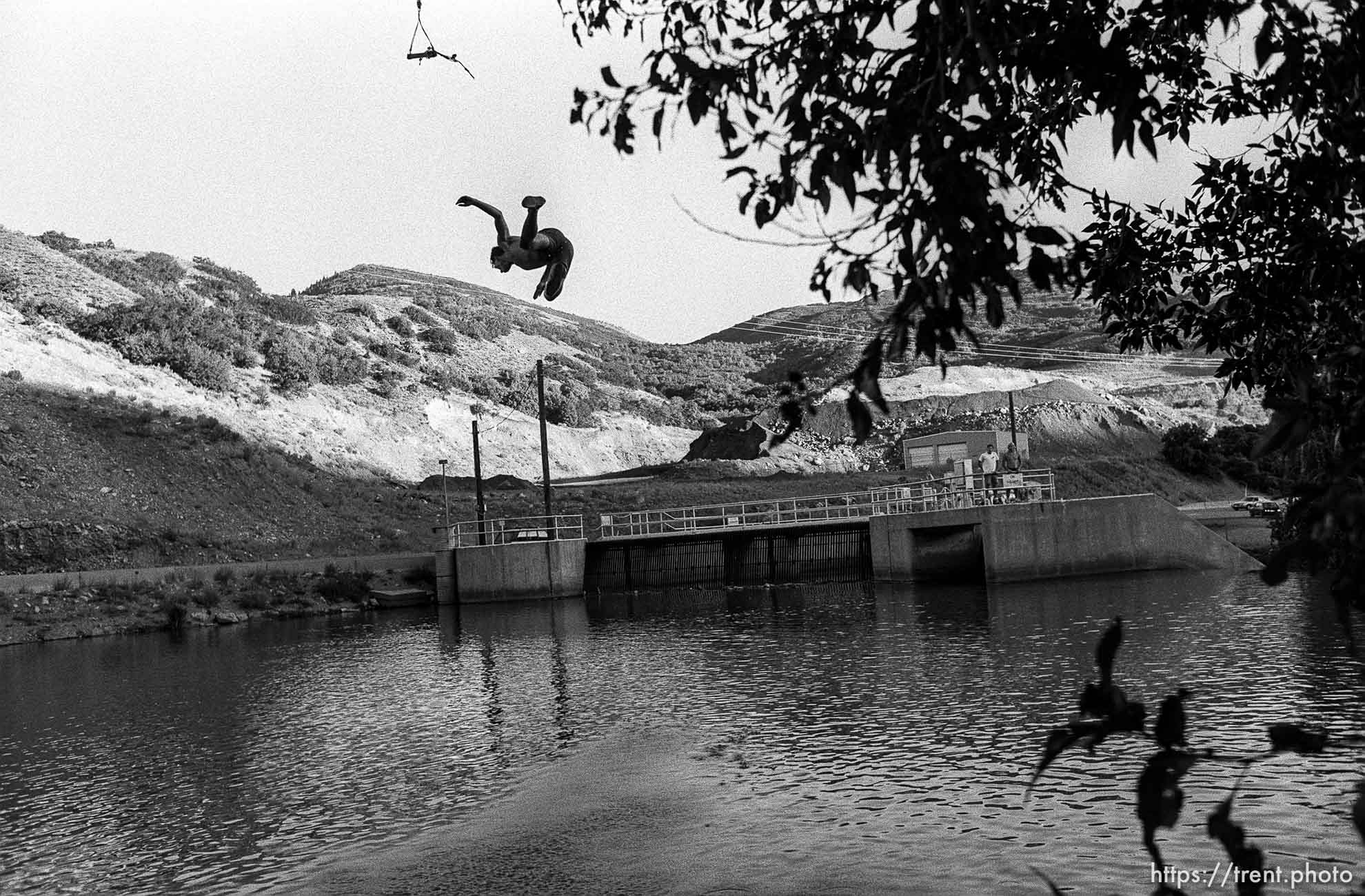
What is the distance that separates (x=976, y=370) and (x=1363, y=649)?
274ft

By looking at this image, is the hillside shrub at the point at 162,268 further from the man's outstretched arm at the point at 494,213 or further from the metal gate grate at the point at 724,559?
the man's outstretched arm at the point at 494,213

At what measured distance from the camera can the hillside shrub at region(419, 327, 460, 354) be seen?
104875 mm

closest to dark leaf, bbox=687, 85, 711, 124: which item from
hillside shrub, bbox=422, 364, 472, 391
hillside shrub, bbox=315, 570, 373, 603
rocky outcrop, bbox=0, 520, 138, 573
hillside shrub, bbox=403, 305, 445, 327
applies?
hillside shrub, bbox=315, 570, 373, 603

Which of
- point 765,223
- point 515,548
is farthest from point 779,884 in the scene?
point 515,548

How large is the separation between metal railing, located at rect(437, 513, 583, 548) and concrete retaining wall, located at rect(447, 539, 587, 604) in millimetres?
626

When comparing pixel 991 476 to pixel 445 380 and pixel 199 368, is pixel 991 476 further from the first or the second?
pixel 445 380

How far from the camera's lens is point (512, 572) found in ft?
151

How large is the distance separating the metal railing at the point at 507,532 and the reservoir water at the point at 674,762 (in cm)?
1536

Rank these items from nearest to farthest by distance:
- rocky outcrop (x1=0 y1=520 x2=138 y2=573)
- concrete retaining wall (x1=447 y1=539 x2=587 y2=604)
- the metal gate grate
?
rocky outcrop (x1=0 y1=520 x2=138 y2=573) < concrete retaining wall (x1=447 y1=539 x2=587 y2=604) < the metal gate grate

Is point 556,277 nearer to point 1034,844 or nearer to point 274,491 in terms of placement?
point 1034,844

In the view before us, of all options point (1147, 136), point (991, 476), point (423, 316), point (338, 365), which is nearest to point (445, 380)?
point (338, 365)

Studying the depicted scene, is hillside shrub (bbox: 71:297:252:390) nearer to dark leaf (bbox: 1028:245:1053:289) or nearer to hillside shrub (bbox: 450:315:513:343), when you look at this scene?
hillside shrub (bbox: 450:315:513:343)

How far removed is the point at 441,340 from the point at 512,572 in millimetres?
62304

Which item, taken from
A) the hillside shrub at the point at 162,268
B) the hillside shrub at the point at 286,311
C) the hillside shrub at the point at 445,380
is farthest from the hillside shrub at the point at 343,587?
the hillside shrub at the point at 162,268
